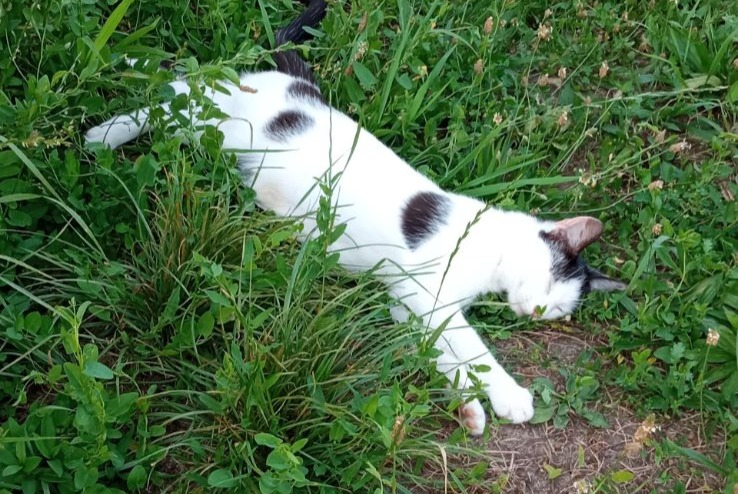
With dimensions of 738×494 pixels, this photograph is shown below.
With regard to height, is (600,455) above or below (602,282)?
below

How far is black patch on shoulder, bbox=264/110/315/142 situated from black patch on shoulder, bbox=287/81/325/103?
113 mm

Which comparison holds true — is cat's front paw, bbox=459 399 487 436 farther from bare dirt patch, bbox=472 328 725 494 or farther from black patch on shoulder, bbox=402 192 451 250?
black patch on shoulder, bbox=402 192 451 250

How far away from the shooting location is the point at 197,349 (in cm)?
205

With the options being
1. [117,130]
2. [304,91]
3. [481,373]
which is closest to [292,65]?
[304,91]

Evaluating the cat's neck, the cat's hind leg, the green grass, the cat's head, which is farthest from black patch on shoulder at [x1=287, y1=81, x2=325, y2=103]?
the cat's head

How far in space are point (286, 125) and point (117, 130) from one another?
1.78 ft

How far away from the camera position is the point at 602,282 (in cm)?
253

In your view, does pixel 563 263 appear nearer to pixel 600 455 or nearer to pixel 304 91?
pixel 600 455

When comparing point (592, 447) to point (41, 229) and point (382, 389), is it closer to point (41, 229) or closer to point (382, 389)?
point (382, 389)

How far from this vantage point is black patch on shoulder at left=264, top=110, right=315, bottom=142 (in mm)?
2559

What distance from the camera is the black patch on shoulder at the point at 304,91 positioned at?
2666 millimetres

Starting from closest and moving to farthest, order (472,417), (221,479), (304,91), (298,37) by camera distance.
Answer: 1. (221,479)
2. (472,417)
3. (304,91)
4. (298,37)

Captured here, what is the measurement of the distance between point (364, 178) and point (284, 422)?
0.88 meters

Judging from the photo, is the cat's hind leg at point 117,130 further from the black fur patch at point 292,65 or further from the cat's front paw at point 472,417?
the cat's front paw at point 472,417
